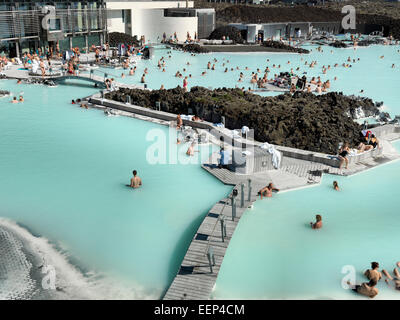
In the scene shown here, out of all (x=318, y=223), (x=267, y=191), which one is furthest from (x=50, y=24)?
(x=318, y=223)

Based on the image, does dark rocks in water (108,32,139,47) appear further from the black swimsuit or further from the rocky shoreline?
the black swimsuit

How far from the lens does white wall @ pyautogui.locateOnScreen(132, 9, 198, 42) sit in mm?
49875

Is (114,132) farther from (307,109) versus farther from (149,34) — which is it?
(149,34)

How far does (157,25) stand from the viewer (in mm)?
50781

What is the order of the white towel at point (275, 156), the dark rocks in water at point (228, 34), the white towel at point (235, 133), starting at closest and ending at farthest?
the white towel at point (275, 156) < the white towel at point (235, 133) < the dark rocks in water at point (228, 34)

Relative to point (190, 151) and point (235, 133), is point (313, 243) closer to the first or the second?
point (190, 151)

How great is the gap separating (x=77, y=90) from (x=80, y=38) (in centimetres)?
1599

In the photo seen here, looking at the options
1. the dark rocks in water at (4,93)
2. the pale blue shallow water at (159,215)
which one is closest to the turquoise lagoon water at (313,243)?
the pale blue shallow water at (159,215)

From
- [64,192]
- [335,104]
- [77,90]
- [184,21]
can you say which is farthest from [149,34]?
[64,192]

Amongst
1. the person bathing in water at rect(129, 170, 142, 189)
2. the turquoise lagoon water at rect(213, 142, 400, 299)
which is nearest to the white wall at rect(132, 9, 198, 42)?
the person bathing in water at rect(129, 170, 142, 189)

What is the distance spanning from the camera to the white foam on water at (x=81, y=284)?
8555 millimetres

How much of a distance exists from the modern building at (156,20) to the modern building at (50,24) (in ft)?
14.6

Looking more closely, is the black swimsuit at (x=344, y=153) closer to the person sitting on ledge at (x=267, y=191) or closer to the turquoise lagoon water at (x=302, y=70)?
the person sitting on ledge at (x=267, y=191)

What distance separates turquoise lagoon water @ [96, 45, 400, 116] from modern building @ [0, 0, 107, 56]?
693 cm
